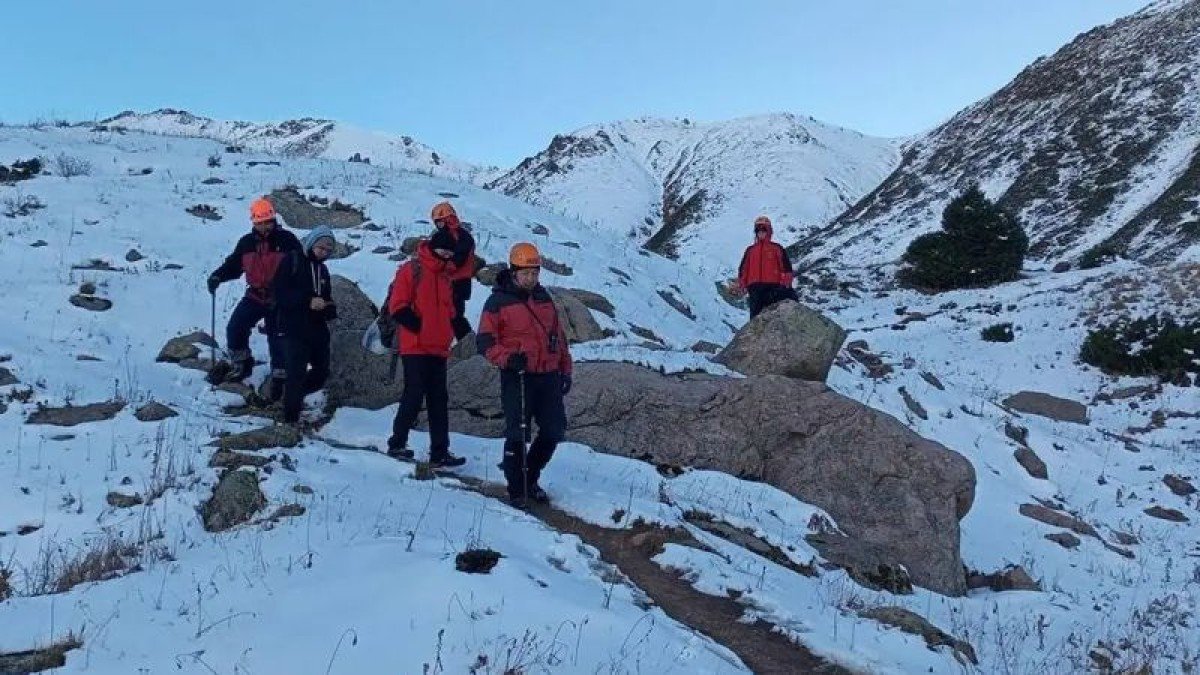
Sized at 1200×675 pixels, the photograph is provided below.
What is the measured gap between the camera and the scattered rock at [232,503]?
6.49 metres

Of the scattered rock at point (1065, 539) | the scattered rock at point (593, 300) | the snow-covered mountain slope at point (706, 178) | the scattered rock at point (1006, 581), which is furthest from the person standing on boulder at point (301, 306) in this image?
the snow-covered mountain slope at point (706, 178)

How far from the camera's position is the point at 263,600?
4875mm

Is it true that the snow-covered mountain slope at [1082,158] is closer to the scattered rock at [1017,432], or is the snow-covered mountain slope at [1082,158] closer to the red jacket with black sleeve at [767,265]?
the scattered rock at [1017,432]

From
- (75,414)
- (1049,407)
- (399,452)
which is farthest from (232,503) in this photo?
(1049,407)

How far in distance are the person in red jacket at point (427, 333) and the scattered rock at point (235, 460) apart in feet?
4.60

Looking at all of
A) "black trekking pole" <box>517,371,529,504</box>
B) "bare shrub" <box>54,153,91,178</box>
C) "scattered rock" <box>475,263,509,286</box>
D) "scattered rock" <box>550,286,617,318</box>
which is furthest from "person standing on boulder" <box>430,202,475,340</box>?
"bare shrub" <box>54,153,91,178</box>

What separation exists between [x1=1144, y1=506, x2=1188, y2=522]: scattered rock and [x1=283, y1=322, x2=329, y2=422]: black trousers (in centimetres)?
1100

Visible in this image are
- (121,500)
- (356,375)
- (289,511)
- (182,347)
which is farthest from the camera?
(182,347)

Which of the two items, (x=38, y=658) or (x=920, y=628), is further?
(x=920, y=628)

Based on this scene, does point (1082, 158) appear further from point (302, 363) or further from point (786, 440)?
point (302, 363)

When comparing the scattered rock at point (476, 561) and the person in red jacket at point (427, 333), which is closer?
the scattered rock at point (476, 561)

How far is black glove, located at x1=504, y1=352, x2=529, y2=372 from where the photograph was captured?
7371mm

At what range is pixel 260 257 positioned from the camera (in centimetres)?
1034

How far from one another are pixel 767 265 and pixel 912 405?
13.2ft
